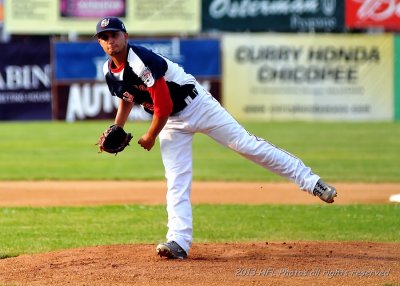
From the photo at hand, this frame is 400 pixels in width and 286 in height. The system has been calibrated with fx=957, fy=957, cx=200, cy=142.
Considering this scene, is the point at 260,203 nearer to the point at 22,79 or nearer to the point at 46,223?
the point at 46,223

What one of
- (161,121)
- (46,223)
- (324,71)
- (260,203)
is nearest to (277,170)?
(161,121)

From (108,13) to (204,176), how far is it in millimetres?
13236

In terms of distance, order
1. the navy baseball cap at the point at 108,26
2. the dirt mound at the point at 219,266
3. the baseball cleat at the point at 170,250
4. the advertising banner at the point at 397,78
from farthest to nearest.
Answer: the advertising banner at the point at 397,78 < the baseball cleat at the point at 170,250 < the navy baseball cap at the point at 108,26 < the dirt mound at the point at 219,266

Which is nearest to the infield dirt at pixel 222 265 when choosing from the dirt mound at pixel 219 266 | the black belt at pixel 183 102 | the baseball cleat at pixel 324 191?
the dirt mound at pixel 219 266

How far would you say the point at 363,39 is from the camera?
25.8 m

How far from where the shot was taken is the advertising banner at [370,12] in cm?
2662

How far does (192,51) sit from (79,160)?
30.5 ft

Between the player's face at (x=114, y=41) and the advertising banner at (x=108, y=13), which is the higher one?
the player's face at (x=114, y=41)

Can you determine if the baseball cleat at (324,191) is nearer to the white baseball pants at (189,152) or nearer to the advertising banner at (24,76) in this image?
the white baseball pants at (189,152)

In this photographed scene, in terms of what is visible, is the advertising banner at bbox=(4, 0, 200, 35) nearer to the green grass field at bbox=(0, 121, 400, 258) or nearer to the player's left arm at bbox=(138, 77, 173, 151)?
the green grass field at bbox=(0, 121, 400, 258)

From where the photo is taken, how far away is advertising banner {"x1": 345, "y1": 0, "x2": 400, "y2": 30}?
87.4 feet

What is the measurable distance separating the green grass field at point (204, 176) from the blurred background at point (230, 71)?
0.78 metres

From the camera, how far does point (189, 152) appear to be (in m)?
7.24

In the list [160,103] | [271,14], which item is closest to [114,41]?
[160,103]
